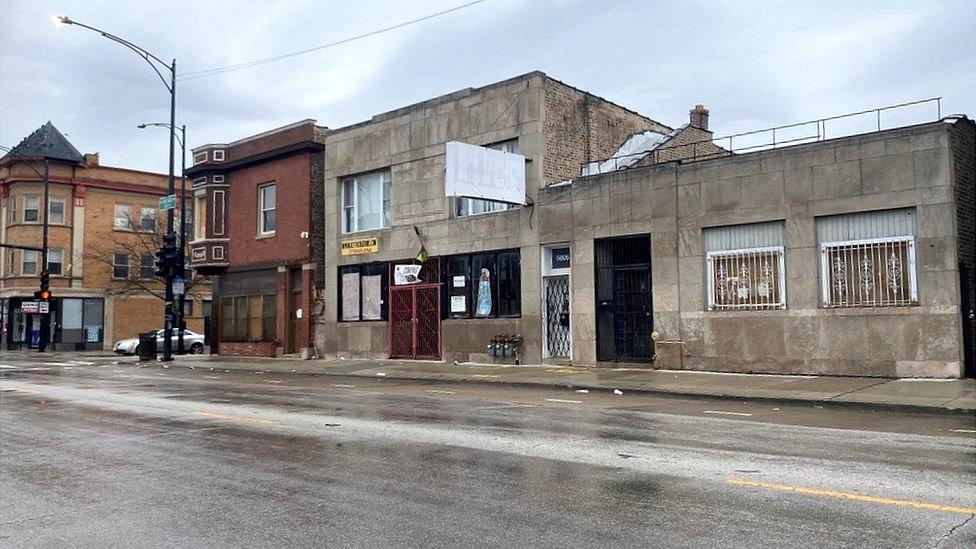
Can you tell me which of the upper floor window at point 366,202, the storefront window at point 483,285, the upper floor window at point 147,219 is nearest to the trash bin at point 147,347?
the upper floor window at point 366,202

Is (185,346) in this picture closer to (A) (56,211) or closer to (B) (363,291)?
(A) (56,211)

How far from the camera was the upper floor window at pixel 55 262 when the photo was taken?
46625mm

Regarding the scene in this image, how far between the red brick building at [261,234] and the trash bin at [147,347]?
99.3 inches

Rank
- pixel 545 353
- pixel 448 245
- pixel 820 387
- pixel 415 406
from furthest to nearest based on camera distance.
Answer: pixel 448 245
pixel 545 353
pixel 820 387
pixel 415 406

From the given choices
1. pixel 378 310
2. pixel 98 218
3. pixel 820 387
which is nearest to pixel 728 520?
pixel 820 387

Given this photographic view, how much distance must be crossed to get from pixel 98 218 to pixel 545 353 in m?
36.9

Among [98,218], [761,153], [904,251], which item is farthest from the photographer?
[98,218]

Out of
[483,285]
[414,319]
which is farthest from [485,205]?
[414,319]

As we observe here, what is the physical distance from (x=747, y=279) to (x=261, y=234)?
19.3 m

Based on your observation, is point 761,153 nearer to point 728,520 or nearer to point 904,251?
point 904,251

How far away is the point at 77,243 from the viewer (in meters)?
47.2

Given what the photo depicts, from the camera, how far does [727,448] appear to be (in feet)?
28.9

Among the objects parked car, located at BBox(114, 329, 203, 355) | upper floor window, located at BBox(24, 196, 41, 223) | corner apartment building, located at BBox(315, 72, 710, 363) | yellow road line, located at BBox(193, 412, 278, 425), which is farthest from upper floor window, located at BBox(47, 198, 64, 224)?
yellow road line, located at BBox(193, 412, 278, 425)

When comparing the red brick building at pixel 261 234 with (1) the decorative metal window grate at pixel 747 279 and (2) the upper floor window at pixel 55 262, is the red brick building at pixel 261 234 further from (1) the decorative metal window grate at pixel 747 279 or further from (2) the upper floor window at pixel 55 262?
(2) the upper floor window at pixel 55 262
